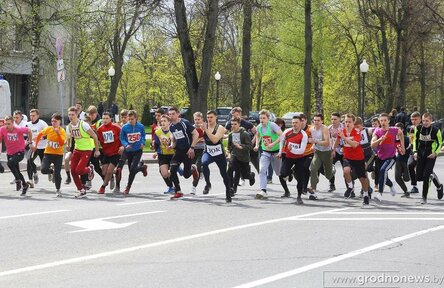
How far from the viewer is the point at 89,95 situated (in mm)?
75000

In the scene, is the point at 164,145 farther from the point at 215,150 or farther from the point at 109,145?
the point at 109,145

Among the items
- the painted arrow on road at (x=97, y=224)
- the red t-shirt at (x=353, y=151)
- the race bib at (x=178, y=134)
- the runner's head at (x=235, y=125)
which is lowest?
the painted arrow on road at (x=97, y=224)

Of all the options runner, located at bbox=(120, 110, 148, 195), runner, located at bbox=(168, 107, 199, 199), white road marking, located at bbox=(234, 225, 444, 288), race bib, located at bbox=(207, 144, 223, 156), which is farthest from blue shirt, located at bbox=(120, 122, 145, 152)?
white road marking, located at bbox=(234, 225, 444, 288)

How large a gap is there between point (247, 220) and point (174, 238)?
2176 mm

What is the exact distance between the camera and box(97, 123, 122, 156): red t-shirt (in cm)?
1655

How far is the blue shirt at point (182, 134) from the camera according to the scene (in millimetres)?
15578

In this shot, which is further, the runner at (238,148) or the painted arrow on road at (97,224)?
the runner at (238,148)

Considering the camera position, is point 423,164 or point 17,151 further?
point 17,151

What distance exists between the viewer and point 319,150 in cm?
1636

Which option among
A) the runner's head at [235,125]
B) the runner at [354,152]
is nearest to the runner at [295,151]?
the runner at [354,152]

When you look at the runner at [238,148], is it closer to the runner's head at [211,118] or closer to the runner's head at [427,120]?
the runner's head at [211,118]

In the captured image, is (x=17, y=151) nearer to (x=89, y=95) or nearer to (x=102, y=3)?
(x=102, y=3)

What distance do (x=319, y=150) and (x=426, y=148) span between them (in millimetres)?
2198

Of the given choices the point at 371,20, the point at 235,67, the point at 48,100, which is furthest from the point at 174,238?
the point at 235,67
